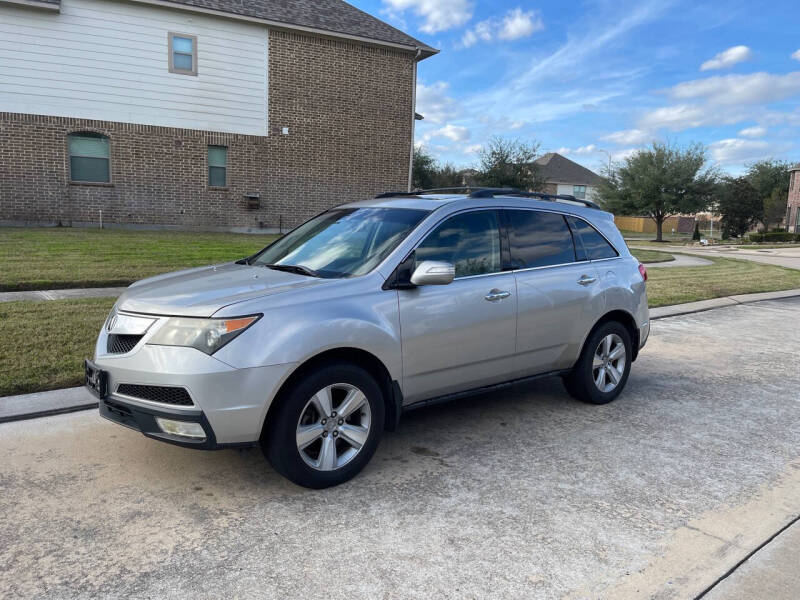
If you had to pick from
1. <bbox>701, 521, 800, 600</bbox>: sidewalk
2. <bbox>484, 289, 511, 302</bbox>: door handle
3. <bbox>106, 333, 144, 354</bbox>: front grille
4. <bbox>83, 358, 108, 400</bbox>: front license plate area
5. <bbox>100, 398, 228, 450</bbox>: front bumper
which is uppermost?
<bbox>484, 289, 511, 302</bbox>: door handle

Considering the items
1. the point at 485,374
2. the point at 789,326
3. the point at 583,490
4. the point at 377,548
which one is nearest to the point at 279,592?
the point at 377,548

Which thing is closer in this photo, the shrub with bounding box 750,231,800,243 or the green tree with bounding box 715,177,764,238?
the shrub with bounding box 750,231,800,243

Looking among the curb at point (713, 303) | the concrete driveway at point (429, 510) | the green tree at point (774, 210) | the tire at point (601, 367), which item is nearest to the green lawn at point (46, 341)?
the concrete driveway at point (429, 510)

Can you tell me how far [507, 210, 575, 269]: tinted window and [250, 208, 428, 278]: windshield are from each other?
830mm

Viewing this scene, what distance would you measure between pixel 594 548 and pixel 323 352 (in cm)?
176

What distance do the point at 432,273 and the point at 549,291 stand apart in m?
1.36

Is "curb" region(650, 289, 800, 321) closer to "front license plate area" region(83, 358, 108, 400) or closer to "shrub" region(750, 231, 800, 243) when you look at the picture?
"front license plate area" region(83, 358, 108, 400)

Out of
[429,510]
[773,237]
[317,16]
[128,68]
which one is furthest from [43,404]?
[773,237]

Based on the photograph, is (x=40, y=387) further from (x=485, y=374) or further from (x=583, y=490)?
(x=583, y=490)

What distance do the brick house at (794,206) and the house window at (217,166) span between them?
48.9m

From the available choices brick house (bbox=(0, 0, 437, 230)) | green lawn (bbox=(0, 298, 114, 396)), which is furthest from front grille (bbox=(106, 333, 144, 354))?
brick house (bbox=(0, 0, 437, 230))

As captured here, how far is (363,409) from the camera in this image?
12.7ft

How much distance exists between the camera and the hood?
3.55 m

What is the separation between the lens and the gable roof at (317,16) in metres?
19.6
